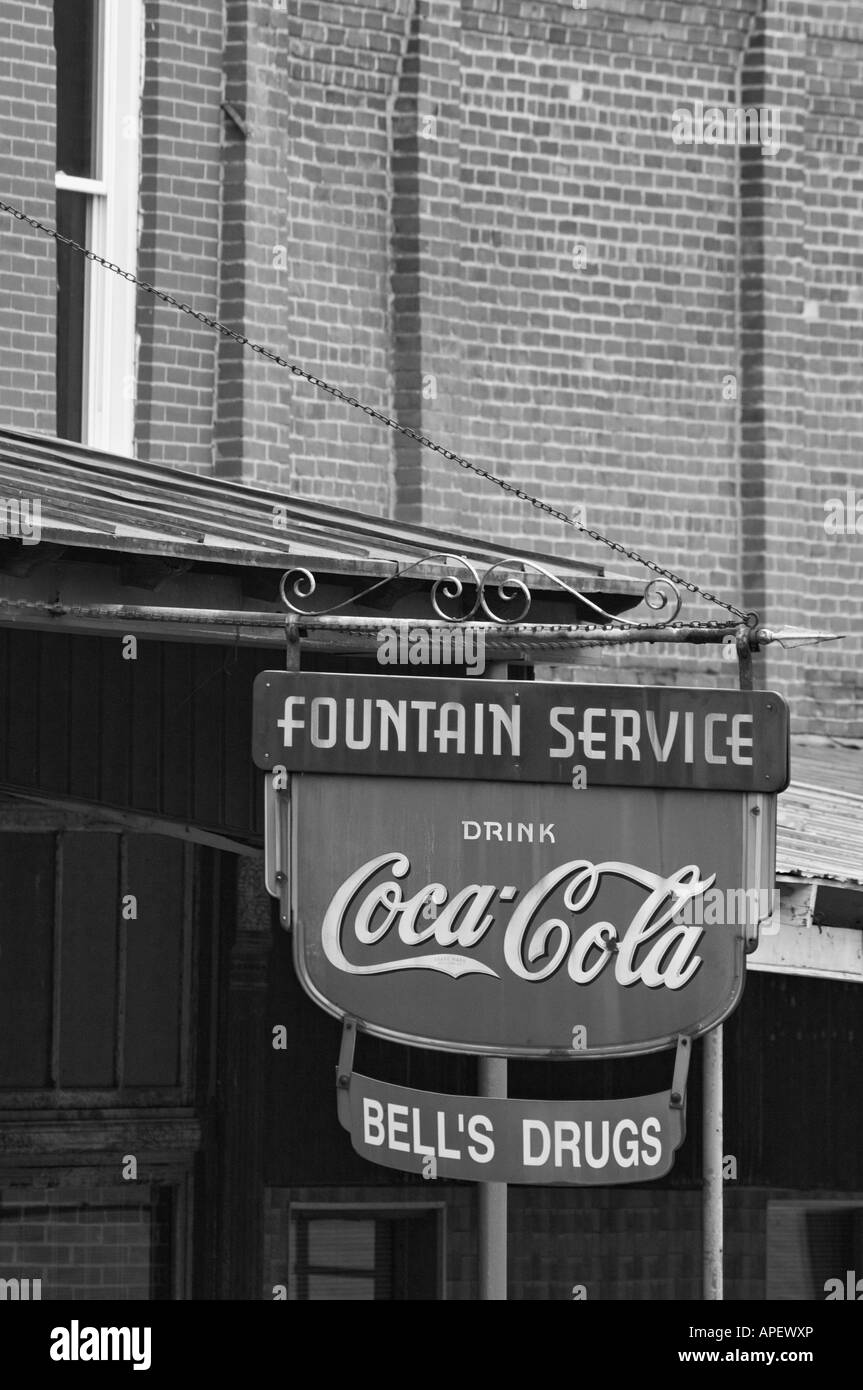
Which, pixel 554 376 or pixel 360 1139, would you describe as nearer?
pixel 360 1139

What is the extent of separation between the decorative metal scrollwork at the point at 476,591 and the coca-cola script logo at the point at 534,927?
0.89 meters

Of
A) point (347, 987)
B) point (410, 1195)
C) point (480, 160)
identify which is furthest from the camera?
point (480, 160)

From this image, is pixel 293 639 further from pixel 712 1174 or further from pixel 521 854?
pixel 712 1174

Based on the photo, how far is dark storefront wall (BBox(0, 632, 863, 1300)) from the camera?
37.1 feet

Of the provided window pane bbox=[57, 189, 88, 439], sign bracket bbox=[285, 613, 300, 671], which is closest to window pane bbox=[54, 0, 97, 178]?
window pane bbox=[57, 189, 88, 439]

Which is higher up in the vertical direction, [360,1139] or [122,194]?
[122,194]

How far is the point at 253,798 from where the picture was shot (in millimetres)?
9461

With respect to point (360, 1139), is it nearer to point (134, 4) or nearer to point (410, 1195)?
point (410, 1195)

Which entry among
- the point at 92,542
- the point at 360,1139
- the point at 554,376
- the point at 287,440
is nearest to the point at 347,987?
the point at 360,1139

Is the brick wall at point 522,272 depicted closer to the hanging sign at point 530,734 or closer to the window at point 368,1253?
the window at point 368,1253

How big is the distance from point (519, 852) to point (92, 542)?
5.64 feet

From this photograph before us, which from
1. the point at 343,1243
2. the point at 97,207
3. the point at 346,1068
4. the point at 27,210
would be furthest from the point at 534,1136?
the point at 97,207

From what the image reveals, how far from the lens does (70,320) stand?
482 inches

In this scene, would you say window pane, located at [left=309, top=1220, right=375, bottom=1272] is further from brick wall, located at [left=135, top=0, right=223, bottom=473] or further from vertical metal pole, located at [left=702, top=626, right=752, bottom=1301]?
brick wall, located at [left=135, top=0, right=223, bottom=473]
